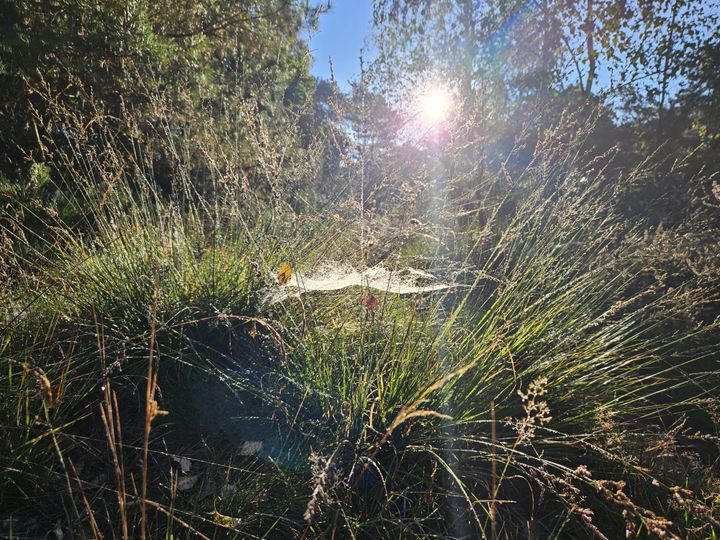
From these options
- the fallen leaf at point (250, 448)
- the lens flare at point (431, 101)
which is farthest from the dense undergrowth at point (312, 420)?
the lens flare at point (431, 101)

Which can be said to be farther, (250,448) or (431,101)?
(431,101)

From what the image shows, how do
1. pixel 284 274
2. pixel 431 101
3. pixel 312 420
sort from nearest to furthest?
pixel 312 420
pixel 284 274
pixel 431 101

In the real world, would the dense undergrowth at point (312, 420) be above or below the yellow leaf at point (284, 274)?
below

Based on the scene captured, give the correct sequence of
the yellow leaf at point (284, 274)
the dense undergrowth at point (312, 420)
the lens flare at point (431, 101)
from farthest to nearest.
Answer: the lens flare at point (431, 101) → the yellow leaf at point (284, 274) → the dense undergrowth at point (312, 420)

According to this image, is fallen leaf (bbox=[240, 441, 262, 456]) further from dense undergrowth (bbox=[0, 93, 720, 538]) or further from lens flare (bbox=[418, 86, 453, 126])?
lens flare (bbox=[418, 86, 453, 126])

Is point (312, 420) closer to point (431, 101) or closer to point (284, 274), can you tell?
point (284, 274)

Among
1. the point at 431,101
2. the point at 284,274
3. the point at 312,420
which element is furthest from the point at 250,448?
the point at 431,101

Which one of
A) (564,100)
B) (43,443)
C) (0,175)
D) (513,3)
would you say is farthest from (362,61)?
(513,3)

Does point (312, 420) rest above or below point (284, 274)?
below

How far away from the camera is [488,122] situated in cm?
502

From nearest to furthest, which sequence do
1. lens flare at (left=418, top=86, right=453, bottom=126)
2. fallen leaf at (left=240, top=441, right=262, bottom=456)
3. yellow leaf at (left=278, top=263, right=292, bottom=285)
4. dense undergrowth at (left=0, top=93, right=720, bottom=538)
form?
dense undergrowth at (left=0, top=93, right=720, bottom=538) → fallen leaf at (left=240, top=441, right=262, bottom=456) → yellow leaf at (left=278, top=263, right=292, bottom=285) → lens flare at (left=418, top=86, right=453, bottom=126)

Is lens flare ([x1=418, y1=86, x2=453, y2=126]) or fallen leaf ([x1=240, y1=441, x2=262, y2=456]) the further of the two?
lens flare ([x1=418, y1=86, x2=453, y2=126])

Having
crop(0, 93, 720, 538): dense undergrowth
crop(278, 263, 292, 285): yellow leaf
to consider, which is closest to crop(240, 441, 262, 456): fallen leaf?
crop(0, 93, 720, 538): dense undergrowth

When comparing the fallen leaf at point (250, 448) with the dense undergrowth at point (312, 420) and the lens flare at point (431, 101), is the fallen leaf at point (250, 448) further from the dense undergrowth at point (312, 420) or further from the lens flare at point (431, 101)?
the lens flare at point (431, 101)
